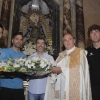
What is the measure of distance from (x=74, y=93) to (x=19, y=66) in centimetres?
128

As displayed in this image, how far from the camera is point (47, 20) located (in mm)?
7734

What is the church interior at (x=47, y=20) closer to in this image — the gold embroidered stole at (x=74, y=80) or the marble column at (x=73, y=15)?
the marble column at (x=73, y=15)

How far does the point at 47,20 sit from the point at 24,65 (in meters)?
5.41

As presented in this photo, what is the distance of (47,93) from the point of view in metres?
3.25

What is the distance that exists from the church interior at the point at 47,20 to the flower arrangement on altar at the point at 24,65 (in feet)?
13.5

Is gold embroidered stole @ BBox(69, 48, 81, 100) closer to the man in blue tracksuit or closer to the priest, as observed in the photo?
the priest

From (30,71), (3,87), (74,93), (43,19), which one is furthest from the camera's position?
(43,19)

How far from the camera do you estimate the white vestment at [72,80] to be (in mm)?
3170

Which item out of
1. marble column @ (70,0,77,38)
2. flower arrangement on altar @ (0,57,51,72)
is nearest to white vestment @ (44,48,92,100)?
flower arrangement on altar @ (0,57,51,72)

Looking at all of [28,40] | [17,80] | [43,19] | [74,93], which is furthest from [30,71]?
[43,19]

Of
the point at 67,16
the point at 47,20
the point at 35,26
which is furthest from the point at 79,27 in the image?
the point at 35,26

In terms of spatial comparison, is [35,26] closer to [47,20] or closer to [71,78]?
[47,20]

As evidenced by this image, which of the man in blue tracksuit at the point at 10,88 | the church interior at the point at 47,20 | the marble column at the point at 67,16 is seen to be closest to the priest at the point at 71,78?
the man in blue tracksuit at the point at 10,88

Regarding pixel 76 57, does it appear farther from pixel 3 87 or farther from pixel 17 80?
pixel 3 87
